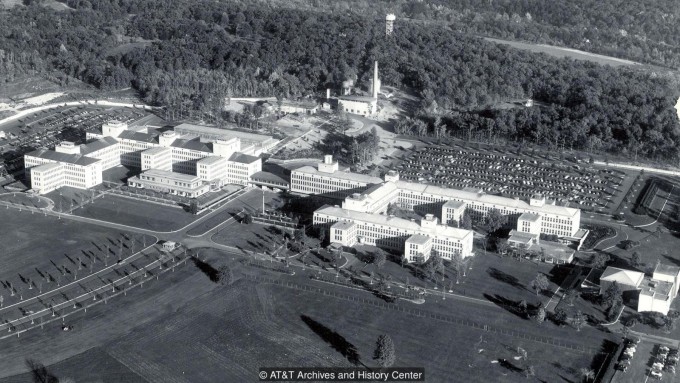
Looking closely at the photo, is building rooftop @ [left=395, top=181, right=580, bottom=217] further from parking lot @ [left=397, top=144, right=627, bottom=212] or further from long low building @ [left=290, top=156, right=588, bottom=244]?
parking lot @ [left=397, top=144, right=627, bottom=212]

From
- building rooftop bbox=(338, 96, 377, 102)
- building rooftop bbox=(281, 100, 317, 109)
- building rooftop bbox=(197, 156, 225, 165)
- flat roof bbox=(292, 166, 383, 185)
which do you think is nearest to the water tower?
building rooftop bbox=(338, 96, 377, 102)

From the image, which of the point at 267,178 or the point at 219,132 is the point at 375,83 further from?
the point at 267,178

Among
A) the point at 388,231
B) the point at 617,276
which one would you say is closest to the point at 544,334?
the point at 617,276

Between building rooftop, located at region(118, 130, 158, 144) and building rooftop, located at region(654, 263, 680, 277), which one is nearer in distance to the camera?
building rooftop, located at region(654, 263, 680, 277)

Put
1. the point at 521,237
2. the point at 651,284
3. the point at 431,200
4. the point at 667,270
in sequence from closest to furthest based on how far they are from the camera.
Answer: the point at 651,284
the point at 667,270
the point at 521,237
the point at 431,200

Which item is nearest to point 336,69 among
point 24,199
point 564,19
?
point 24,199

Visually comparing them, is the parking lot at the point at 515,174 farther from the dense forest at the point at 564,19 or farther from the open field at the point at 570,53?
the dense forest at the point at 564,19

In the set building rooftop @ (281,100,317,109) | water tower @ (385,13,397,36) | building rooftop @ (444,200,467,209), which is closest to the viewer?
building rooftop @ (444,200,467,209)
